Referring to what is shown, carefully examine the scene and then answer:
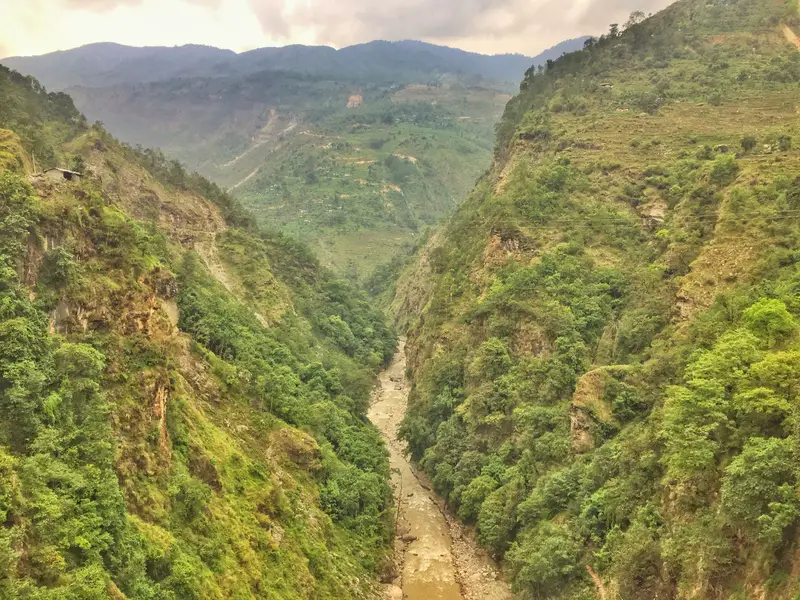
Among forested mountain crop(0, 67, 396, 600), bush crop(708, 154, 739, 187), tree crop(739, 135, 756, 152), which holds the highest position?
tree crop(739, 135, 756, 152)

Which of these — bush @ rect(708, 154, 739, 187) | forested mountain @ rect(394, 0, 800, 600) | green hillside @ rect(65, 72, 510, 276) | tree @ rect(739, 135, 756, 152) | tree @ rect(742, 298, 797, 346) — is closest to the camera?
forested mountain @ rect(394, 0, 800, 600)

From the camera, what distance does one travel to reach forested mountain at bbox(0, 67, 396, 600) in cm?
1948

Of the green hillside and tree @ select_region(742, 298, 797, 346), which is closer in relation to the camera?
tree @ select_region(742, 298, 797, 346)

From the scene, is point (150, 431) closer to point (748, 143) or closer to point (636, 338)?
point (636, 338)

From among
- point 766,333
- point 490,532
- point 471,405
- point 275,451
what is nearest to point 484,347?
point 471,405

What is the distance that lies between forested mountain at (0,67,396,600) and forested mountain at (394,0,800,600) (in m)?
9.37

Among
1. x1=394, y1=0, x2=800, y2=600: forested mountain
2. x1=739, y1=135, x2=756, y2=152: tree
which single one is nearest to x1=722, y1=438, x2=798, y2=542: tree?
x1=394, y1=0, x2=800, y2=600: forested mountain

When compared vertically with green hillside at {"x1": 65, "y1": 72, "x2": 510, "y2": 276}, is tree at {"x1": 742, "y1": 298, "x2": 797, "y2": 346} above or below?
below

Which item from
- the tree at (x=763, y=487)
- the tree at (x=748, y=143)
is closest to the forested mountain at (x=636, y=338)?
the tree at (x=763, y=487)

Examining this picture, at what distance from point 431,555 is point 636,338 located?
60.3 ft

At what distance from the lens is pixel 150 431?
83.2ft

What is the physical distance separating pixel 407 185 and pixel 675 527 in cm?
12994

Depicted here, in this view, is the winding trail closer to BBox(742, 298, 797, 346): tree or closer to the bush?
BBox(742, 298, 797, 346): tree

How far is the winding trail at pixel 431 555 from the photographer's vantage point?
113 ft
